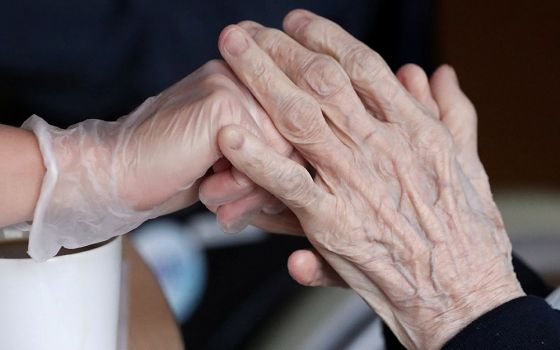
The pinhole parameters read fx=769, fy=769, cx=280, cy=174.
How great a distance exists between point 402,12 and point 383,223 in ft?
2.67

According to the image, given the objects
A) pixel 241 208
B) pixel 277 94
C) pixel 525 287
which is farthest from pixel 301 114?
pixel 525 287

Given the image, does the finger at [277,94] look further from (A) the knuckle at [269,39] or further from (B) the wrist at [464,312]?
(B) the wrist at [464,312]

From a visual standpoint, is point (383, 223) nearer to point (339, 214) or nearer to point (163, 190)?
point (339, 214)

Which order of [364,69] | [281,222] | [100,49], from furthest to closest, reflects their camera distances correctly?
[100,49], [281,222], [364,69]

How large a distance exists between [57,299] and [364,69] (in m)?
0.42

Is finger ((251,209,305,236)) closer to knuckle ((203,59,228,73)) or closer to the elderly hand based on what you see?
the elderly hand

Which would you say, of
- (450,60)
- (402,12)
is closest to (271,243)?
(402,12)

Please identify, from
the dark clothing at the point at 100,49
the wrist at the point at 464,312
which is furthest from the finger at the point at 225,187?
the dark clothing at the point at 100,49

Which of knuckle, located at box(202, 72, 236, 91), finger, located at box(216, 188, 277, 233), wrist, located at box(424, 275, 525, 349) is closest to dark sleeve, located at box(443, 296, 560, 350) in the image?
wrist, located at box(424, 275, 525, 349)

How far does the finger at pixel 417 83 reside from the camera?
0.99 m

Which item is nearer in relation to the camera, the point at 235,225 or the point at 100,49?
the point at 235,225

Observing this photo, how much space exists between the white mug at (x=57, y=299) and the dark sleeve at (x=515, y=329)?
385 millimetres

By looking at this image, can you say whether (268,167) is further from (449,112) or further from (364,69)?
(449,112)

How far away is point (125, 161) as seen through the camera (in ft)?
2.54
